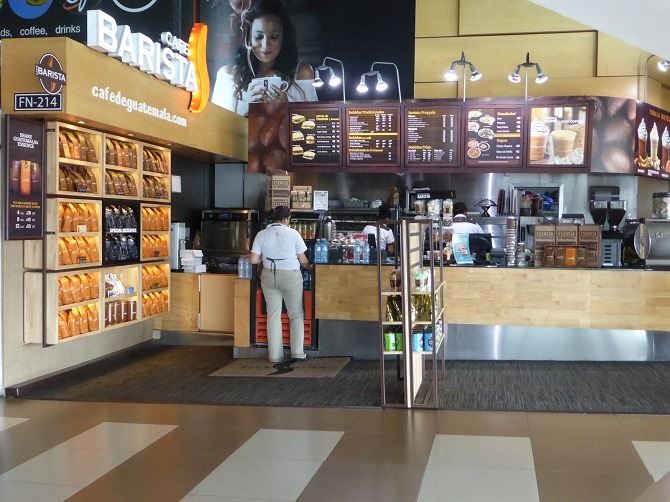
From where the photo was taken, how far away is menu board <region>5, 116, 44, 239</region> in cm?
640

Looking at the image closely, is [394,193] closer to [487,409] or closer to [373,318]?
[373,318]

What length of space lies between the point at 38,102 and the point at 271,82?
236 inches

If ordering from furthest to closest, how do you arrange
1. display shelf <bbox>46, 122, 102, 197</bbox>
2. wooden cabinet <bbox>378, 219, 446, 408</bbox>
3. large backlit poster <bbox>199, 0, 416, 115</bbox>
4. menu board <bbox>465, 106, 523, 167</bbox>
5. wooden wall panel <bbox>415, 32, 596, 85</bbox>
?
large backlit poster <bbox>199, 0, 416, 115</bbox>
wooden wall panel <bbox>415, 32, 596, 85</bbox>
menu board <bbox>465, 106, 523, 167</bbox>
display shelf <bbox>46, 122, 102, 197</bbox>
wooden cabinet <bbox>378, 219, 446, 408</bbox>

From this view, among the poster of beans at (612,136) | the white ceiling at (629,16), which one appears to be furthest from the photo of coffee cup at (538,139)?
the white ceiling at (629,16)

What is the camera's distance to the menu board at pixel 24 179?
6398 millimetres

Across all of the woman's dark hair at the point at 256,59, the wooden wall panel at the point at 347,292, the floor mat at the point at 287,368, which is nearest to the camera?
the floor mat at the point at 287,368

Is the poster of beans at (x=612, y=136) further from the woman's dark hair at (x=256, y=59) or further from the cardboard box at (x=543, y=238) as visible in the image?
the woman's dark hair at (x=256, y=59)

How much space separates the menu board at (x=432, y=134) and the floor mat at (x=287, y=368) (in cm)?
302

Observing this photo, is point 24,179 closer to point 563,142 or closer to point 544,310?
point 544,310

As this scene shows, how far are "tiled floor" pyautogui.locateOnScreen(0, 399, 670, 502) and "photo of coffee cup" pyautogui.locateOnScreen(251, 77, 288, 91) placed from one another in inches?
273

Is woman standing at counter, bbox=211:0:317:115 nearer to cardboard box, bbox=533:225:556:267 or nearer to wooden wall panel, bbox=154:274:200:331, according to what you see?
wooden wall panel, bbox=154:274:200:331

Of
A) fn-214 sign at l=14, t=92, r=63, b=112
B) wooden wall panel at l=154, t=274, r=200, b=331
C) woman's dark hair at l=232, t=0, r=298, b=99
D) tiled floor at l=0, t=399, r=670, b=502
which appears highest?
woman's dark hair at l=232, t=0, r=298, b=99

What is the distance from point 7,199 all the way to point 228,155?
4.19 metres

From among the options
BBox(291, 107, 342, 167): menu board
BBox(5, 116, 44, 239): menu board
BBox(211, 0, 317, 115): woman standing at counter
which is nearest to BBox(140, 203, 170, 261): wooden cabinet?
BBox(5, 116, 44, 239): menu board
